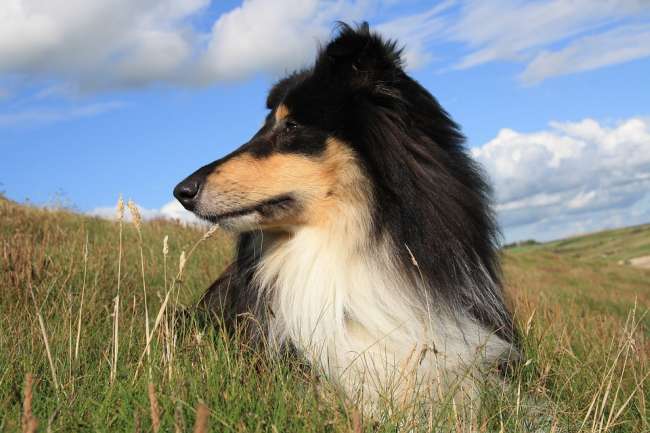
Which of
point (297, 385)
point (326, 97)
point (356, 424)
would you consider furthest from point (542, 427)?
point (326, 97)

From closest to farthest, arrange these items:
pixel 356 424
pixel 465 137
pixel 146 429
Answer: pixel 356 424, pixel 146 429, pixel 465 137

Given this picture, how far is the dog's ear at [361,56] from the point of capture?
397 cm

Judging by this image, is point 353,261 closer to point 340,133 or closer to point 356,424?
point 340,133

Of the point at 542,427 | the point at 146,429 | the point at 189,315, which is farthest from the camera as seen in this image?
the point at 189,315

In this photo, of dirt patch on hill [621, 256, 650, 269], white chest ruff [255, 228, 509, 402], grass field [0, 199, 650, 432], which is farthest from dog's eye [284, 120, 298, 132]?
dirt patch on hill [621, 256, 650, 269]

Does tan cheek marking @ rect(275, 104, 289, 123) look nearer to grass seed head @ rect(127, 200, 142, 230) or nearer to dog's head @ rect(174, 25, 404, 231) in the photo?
dog's head @ rect(174, 25, 404, 231)

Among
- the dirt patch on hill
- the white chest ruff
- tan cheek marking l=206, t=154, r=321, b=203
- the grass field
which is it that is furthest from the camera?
the dirt patch on hill

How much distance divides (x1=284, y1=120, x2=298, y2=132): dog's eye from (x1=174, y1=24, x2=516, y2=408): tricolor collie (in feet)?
0.04

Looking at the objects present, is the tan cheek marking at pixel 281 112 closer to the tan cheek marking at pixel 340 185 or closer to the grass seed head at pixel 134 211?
the tan cheek marking at pixel 340 185

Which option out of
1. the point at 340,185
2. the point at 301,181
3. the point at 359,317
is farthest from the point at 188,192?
the point at 359,317

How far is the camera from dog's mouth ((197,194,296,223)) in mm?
3822

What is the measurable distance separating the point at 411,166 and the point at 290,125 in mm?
784

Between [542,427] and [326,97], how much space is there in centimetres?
220

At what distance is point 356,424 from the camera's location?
5.59ft
